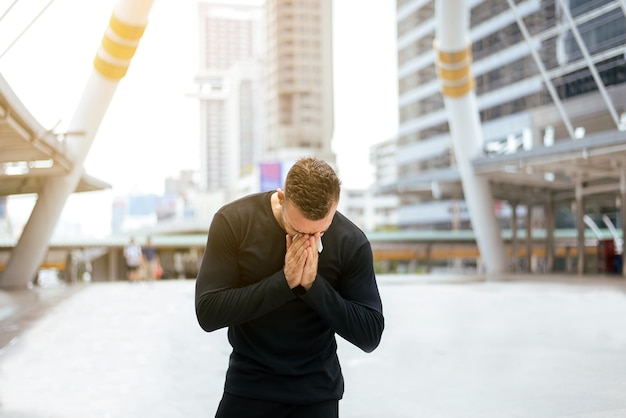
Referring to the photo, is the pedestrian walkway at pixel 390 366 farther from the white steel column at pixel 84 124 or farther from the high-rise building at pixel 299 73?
the high-rise building at pixel 299 73

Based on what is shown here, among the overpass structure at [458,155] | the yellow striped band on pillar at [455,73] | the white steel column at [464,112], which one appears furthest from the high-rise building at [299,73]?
the yellow striped band on pillar at [455,73]

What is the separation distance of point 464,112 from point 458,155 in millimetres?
1822

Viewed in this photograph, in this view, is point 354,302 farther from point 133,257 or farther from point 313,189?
point 133,257

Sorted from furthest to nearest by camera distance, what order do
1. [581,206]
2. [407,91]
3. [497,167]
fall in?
1. [407,91]
2. [581,206]
3. [497,167]

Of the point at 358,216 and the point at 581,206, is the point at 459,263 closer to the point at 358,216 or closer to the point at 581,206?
the point at 581,206

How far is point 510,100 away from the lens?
62.2 metres

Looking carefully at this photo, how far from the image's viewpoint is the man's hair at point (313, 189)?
7.57 ft

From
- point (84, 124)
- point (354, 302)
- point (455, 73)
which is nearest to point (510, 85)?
point (455, 73)

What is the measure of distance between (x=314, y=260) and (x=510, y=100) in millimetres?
62346

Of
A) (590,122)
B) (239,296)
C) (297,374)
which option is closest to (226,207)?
(239,296)

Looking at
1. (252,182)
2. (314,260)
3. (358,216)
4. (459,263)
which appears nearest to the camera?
(314,260)

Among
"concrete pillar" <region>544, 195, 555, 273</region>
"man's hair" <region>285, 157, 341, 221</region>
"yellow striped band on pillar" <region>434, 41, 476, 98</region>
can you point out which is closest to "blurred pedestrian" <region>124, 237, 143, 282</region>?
"yellow striped band on pillar" <region>434, 41, 476, 98</region>

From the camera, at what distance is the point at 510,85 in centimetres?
6234

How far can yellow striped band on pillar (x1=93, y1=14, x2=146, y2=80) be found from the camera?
68.8ft
